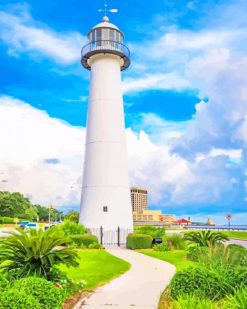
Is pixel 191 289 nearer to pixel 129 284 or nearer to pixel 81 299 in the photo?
pixel 81 299

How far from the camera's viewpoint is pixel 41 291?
29.7 ft

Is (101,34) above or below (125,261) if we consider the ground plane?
above

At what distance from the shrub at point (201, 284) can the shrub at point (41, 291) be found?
303 cm

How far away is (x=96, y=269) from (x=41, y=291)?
8.82m

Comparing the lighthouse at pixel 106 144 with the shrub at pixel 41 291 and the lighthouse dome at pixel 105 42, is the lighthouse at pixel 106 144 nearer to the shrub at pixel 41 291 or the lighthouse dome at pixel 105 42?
the lighthouse dome at pixel 105 42

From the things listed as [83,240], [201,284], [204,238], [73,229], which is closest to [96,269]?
[204,238]

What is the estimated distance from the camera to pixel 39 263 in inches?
442

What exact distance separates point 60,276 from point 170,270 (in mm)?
7185

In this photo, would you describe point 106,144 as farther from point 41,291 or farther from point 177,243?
point 41,291

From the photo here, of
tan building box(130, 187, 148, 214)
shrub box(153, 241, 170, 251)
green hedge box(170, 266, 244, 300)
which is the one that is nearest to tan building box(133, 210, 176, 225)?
tan building box(130, 187, 148, 214)

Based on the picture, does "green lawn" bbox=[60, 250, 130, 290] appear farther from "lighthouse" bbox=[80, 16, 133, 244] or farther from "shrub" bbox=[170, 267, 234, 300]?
"lighthouse" bbox=[80, 16, 133, 244]

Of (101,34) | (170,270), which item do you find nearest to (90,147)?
(101,34)

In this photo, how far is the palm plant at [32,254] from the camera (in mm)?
11070

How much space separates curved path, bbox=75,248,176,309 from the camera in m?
10.7
